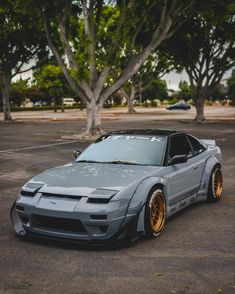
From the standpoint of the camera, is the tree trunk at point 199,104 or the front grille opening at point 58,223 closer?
the front grille opening at point 58,223

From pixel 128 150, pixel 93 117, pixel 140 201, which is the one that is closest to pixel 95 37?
pixel 93 117

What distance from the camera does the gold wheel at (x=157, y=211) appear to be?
6.37m

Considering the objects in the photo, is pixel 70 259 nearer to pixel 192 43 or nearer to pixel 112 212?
pixel 112 212

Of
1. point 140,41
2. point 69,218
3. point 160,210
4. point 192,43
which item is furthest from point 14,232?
point 192,43

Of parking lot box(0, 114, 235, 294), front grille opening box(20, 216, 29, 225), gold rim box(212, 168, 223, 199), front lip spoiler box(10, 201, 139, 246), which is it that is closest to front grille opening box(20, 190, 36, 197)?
front grille opening box(20, 216, 29, 225)

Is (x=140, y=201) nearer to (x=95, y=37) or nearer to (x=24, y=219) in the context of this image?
(x=24, y=219)

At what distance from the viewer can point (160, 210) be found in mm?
6590

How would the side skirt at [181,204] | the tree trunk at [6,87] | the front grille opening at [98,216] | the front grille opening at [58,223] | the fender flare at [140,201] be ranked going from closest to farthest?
the front grille opening at [98,216] < the front grille opening at [58,223] < the fender flare at [140,201] < the side skirt at [181,204] < the tree trunk at [6,87]

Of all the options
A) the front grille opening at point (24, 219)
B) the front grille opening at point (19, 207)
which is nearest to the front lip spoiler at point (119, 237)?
the front grille opening at point (24, 219)

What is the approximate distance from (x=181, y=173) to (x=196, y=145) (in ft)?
3.96

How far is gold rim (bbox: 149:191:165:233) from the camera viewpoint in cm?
638

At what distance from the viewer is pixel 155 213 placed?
256 inches

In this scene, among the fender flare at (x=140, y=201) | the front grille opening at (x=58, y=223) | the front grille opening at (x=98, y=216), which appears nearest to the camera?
the front grille opening at (x=98, y=216)

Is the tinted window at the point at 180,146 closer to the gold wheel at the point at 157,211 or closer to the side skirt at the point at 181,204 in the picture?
the side skirt at the point at 181,204
